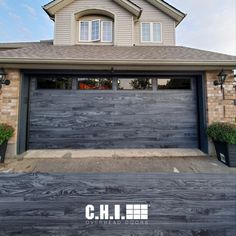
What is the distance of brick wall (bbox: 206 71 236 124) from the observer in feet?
16.2

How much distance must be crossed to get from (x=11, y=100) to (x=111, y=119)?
2.98m

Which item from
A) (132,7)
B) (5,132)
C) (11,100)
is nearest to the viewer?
(5,132)

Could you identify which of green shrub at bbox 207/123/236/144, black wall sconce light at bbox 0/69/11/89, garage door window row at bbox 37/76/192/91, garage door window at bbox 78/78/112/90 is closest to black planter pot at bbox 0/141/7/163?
black wall sconce light at bbox 0/69/11/89

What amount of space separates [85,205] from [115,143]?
2.88m

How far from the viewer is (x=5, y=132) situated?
14.1ft

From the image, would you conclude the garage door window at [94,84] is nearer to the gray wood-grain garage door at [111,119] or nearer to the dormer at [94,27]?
the gray wood-grain garage door at [111,119]

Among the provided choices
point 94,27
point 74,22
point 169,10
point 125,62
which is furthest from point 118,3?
point 125,62

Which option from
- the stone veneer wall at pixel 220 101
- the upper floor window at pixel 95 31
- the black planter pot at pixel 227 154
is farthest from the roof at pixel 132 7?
the black planter pot at pixel 227 154

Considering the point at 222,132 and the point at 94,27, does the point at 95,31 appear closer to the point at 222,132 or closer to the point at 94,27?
the point at 94,27

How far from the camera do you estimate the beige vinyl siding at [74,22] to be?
6.85 meters

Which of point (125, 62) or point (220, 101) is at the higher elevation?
point (125, 62)

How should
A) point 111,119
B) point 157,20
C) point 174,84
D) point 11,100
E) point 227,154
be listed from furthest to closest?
point 157,20
point 174,84
point 111,119
point 11,100
point 227,154

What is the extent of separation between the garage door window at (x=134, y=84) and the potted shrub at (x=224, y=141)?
7.38 ft

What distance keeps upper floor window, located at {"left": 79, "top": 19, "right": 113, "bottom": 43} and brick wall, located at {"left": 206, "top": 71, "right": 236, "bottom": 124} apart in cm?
441
